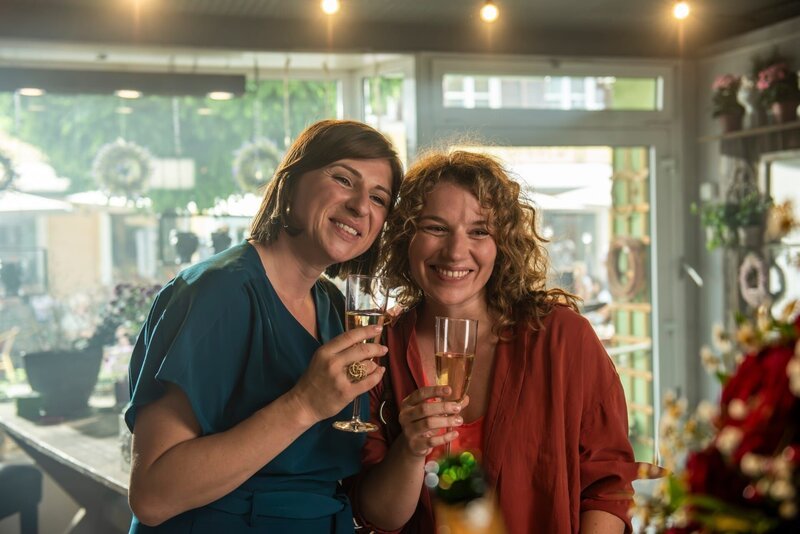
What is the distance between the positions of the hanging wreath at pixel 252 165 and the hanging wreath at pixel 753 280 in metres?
2.76

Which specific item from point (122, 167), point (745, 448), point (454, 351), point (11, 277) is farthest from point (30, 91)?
point (745, 448)

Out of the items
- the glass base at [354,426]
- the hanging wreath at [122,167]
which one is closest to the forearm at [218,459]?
the glass base at [354,426]

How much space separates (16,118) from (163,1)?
1.03 metres

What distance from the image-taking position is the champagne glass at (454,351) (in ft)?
4.71

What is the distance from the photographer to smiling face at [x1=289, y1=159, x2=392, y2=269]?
5.40ft

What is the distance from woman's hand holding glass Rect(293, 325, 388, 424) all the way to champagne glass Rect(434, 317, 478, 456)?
11 centimetres

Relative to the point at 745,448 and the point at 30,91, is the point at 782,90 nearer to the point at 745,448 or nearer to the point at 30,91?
the point at 30,91

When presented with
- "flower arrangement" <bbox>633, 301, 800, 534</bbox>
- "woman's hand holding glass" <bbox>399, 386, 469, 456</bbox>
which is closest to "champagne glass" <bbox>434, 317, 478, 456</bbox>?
"woman's hand holding glass" <bbox>399, 386, 469, 456</bbox>

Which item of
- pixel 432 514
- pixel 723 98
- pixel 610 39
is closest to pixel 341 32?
pixel 610 39

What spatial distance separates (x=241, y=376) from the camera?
1.59 meters

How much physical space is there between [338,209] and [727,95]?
164 inches

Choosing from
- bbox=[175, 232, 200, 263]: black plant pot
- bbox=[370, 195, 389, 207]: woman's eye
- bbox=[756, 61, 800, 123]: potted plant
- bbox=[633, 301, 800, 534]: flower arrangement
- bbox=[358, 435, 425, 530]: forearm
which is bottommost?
bbox=[358, 435, 425, 530]: forearm

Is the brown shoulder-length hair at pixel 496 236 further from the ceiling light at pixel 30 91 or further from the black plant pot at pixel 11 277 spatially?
the ceiling light at pixel 30 91

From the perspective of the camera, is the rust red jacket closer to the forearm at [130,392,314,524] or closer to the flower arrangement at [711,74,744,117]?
the forearm at [130,392,314,524]
